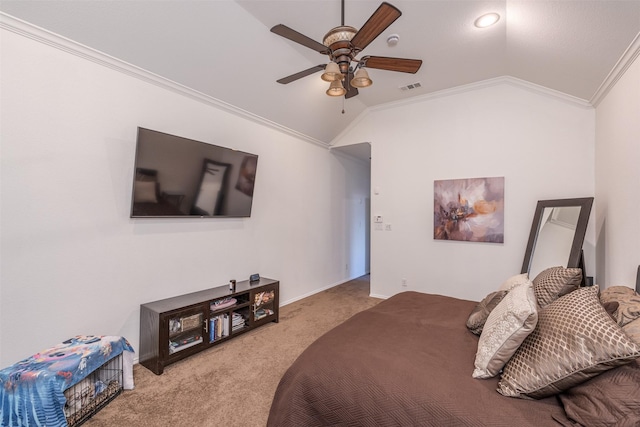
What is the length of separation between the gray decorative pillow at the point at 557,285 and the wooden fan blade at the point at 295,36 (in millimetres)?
2150

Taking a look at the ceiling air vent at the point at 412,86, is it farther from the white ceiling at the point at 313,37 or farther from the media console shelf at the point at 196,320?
the media console shelf at the point at 196,320

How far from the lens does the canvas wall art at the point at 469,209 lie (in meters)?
3.58

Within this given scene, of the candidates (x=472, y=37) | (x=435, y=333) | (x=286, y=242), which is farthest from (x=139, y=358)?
(x=472, y=37)

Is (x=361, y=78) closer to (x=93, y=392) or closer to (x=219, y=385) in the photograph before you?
(x=219, y=385)

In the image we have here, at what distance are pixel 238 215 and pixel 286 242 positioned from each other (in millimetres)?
1027

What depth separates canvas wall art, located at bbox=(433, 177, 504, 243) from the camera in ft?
11.8

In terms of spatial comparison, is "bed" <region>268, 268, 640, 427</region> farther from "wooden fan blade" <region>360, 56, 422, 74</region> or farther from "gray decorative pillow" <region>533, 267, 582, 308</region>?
"wooden fan blade" <region>360, 56, 422, 74</region>

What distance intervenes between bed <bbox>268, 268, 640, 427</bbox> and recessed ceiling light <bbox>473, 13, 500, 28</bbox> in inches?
99.1

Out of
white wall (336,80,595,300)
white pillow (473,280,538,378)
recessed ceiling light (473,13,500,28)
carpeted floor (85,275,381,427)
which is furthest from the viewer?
white wall (336,80,595,300)

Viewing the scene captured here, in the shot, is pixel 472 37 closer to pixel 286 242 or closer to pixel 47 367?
pixel 286 242

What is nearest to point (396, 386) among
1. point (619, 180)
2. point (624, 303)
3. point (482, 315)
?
point (482, 315)

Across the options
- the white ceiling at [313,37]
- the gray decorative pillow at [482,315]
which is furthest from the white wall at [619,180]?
the gray decorative pillow at [482,315]

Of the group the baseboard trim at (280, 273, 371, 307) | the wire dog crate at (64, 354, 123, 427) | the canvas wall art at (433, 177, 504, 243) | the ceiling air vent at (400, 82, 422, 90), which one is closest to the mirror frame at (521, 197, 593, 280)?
the canvas wall art at (433, 177, 504, 243)

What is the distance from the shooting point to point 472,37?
2691 mm
